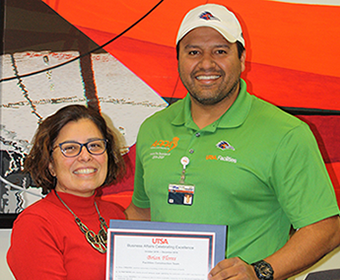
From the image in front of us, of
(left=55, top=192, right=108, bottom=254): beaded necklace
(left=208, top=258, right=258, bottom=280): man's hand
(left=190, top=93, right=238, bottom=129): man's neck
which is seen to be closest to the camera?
(left=208, top=258, right=258, bottom=280): man's hand

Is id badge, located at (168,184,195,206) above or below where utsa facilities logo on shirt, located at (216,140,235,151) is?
below

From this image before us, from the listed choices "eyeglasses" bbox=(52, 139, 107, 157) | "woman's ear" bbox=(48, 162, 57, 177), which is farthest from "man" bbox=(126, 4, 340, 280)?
"woman's ear" bbox=(48, 162, 57, 177)

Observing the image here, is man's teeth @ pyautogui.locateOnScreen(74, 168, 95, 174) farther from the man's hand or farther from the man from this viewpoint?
the man's hand

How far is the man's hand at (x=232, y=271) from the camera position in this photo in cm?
116

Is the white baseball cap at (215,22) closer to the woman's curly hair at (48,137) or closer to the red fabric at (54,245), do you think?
the woman's curly hair at (48,137)

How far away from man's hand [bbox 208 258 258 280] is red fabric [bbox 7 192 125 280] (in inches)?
16.0

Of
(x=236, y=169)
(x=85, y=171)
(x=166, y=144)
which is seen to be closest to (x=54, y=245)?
(x=85, y=171)

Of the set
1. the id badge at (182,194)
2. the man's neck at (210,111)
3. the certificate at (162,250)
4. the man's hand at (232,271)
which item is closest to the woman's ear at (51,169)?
the certificate at (162,250)

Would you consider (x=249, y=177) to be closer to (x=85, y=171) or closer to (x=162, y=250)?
(x=162, y=250)

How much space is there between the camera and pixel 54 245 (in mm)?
1228

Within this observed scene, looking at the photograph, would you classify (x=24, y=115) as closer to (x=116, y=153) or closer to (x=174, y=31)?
(x=116, y=153)

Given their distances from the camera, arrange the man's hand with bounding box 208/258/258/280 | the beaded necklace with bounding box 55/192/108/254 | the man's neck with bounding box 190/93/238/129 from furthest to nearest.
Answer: the man's neck with bounding box 190/93/238/129
the beaded necklace with bounding box 55/192/108/254
the man's hand with bounding box 208/258/258/280

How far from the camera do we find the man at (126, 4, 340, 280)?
4.08 ft

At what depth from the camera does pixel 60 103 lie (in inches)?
75.1
